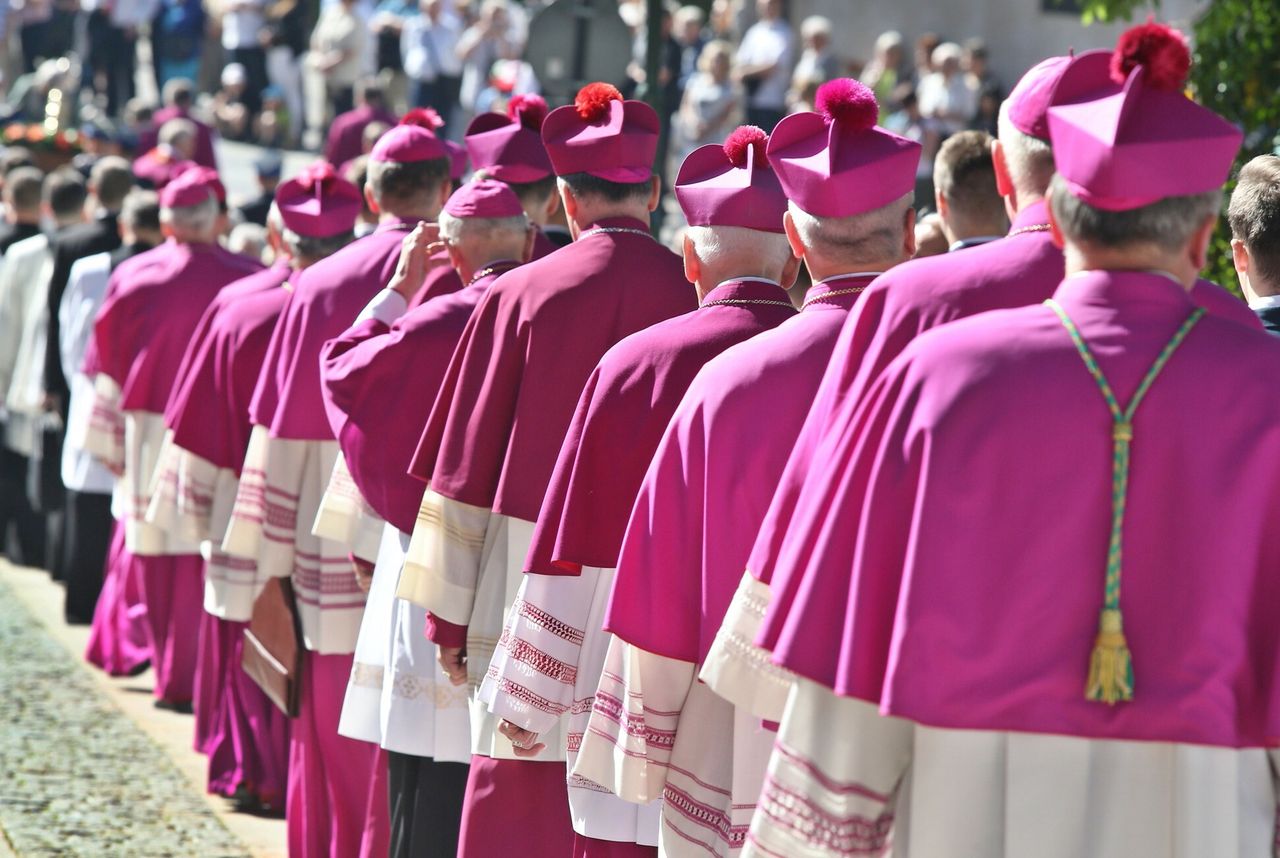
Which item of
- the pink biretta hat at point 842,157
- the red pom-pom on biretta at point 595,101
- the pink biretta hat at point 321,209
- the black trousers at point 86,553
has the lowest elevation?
the black trousers at point 86,553

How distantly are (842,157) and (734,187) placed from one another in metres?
0.55

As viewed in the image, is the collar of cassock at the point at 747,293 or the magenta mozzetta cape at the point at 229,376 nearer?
the collar of cassock at the point at 747,293

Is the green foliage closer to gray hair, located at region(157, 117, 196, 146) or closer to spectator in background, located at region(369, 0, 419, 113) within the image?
gray hair, located at region(157, 117, 196, 146)

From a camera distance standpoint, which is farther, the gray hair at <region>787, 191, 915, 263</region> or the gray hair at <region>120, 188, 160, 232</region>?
the gray hair at <region>120, 188, 160, 232</region>

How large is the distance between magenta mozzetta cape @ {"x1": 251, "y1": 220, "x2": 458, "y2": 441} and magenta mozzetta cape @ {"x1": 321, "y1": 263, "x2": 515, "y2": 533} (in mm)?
679

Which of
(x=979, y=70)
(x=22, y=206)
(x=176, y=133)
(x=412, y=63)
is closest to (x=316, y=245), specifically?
(x=22, y=206)

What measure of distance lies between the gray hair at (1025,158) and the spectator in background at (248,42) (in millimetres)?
21667

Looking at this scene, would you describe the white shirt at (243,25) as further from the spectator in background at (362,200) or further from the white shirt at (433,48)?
the spectator in background at (362,200)

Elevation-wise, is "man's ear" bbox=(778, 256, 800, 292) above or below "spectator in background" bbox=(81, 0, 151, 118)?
above

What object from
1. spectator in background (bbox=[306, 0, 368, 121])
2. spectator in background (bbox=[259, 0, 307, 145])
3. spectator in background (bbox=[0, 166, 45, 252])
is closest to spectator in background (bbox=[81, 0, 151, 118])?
spectator in background (bbox=[259, 0, 307, 145])

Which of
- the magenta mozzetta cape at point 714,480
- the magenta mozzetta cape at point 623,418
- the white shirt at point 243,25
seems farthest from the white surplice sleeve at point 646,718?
the white shirt at point 243,25

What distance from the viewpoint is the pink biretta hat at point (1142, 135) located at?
9.71 ft

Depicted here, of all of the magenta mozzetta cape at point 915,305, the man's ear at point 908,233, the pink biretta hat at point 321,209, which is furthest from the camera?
the pink biretta hat at point 321,209

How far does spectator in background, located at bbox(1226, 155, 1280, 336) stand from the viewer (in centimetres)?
425
